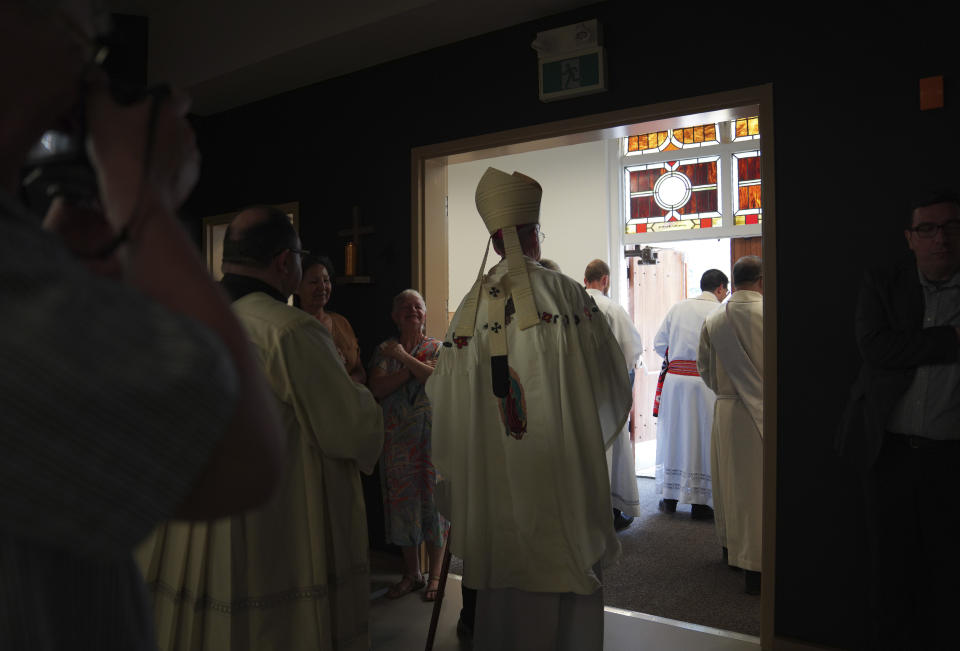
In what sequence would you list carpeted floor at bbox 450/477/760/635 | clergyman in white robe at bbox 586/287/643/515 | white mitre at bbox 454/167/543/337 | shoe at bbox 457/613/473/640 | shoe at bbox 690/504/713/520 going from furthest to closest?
shoe at bbox 690/504/713/520
clergyman in white robe at bbox 586/287/643/515
carpeted floor at bbox 450/477/760/635
shoe at bbox 457/613/473/640
white mitre at bbox 454/167/543/337

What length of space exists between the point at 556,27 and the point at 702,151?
3556mm

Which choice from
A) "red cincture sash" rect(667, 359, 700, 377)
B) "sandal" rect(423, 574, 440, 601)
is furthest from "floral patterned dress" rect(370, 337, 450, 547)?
"red cincture sash" rect(667, 359, 700, 377)

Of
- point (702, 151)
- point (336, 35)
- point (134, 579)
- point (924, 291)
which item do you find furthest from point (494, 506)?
point (702, 151)

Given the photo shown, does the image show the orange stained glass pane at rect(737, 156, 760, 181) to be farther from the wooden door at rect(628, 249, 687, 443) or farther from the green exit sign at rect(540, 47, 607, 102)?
the green exit sign at rect(540, 47, 607, 102)

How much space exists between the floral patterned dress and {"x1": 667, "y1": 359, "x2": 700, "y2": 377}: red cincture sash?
263 centimetres

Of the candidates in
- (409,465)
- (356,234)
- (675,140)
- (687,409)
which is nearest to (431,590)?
(409,465)

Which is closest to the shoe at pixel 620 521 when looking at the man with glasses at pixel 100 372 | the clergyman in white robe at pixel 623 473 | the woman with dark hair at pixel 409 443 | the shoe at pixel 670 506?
the clergyman in white robe at pixel 623 473

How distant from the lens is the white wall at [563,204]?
7.53 meters

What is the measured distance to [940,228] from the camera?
8.12 feet

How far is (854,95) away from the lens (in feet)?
9.52

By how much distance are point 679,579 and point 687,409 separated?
1.84 meters

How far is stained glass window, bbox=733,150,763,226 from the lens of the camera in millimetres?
6625

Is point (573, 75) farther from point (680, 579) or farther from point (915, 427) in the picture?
point (680, 579)

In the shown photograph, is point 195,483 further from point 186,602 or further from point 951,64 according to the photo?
point 951,64
